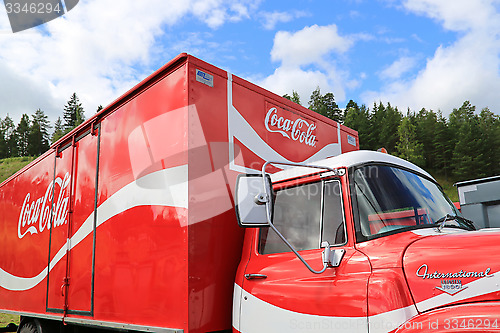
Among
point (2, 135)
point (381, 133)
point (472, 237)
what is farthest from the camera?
point (2, 135)

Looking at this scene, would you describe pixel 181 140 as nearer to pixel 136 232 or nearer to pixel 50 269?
pixel 136 232

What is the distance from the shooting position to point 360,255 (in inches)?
107

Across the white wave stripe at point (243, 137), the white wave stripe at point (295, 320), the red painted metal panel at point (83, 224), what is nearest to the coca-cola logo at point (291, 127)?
the white wave stripe at point (243, 137)

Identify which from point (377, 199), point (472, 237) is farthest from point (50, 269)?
point (472, 237)

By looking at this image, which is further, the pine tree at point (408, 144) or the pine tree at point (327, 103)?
the pine tree at point (327, 103)

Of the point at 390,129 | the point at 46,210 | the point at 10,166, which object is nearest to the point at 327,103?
the point at 390,129

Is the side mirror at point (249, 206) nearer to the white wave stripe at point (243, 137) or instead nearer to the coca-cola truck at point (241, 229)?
the coca-cola truck at point (241, 229)

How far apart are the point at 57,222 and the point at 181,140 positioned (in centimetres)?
292

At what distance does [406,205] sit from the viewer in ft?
9.84

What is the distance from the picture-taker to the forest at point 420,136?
6303cm

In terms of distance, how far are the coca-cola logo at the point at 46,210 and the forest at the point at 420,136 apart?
5764 cm

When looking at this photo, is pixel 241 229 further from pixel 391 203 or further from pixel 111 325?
pixel 111 325

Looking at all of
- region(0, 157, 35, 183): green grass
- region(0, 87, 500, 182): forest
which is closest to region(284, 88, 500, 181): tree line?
region(0, 87, 500, 182): forest

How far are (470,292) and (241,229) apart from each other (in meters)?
2.10
